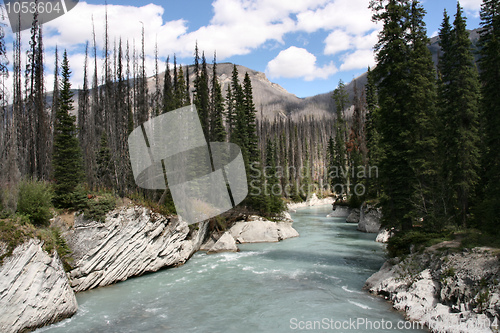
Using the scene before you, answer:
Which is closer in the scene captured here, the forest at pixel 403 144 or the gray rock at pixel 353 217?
the forest at pixel 403 144

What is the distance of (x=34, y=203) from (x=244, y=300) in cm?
964

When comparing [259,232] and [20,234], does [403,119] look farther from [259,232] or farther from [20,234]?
[20,234]

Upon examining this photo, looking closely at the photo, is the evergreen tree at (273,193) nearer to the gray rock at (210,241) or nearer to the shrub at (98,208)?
the gray rock at (210,241)

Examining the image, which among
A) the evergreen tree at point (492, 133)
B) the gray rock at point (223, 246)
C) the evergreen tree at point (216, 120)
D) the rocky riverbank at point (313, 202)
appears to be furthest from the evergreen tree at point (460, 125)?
the rocky riverbank at point (313, 202)

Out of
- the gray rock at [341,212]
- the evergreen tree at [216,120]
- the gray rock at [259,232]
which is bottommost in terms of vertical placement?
the gray rock at [341,212]

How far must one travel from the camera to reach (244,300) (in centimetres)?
1266

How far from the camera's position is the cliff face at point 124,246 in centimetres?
1341

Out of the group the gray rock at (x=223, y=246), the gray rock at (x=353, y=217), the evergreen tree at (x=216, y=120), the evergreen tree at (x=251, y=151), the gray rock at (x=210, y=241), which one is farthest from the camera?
the gray rock at (x=353, y=217)

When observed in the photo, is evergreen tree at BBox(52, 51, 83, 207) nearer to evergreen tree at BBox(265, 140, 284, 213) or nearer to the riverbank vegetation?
the riverbank vegetation

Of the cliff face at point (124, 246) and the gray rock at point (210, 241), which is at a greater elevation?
the cliff face at point (124, 246)

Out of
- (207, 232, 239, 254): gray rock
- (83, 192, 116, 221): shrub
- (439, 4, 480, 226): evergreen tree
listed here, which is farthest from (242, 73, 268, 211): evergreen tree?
(83, 192, 116, 221): shrub

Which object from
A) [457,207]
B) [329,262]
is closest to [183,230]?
[329,262]

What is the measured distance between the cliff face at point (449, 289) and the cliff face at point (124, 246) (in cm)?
1157

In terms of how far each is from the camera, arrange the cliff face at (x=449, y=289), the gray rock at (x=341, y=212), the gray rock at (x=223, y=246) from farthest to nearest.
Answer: the gray rock at (x=341, y=212) → the gray rock at (x=223, y=246) → the cliff face at (x=449, y=289)
